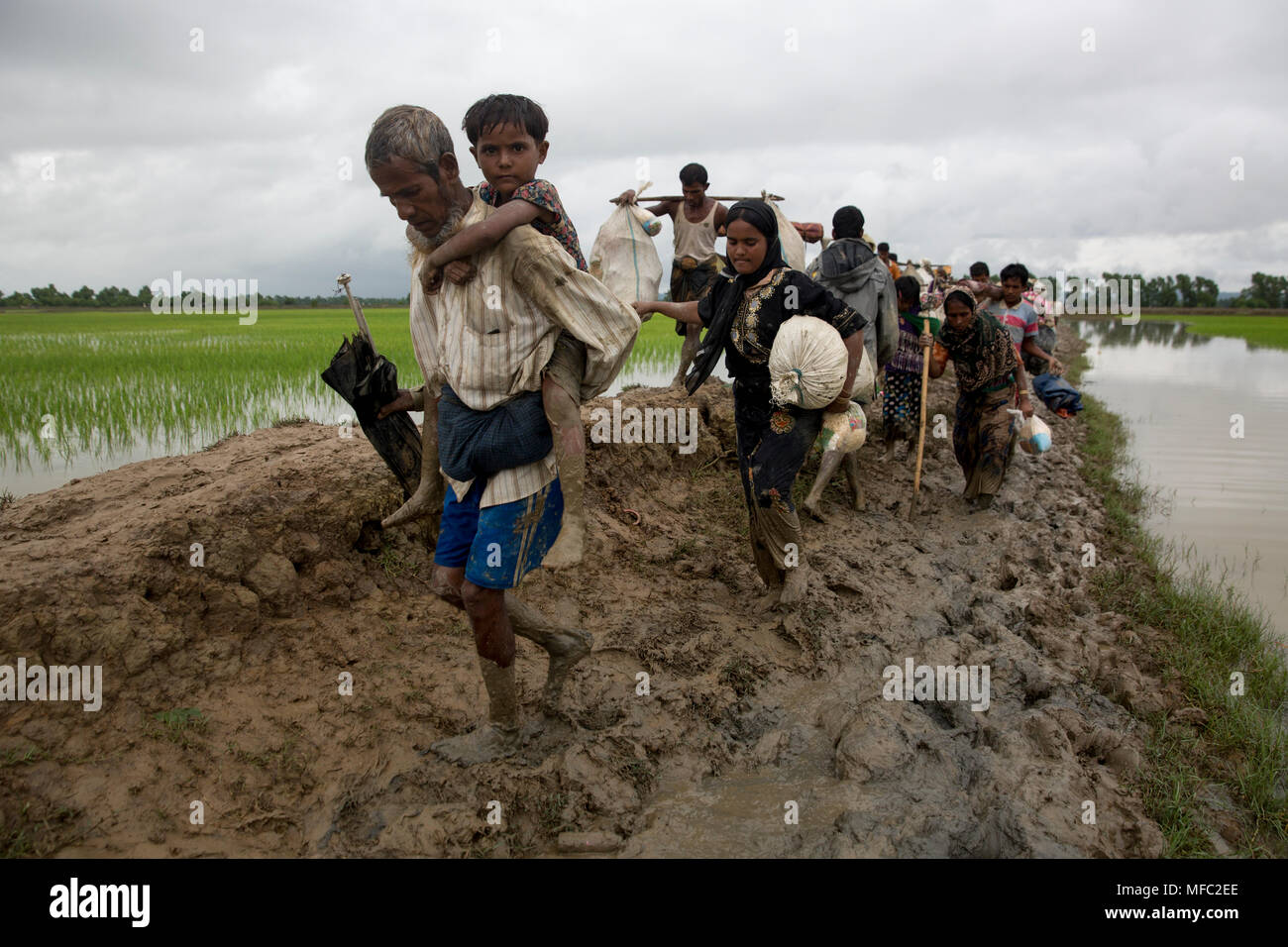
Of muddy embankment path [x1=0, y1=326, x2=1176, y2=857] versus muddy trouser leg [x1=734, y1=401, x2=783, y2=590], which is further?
muddy trouser leg [x1=734, y1=401, x2=783, y2=590]

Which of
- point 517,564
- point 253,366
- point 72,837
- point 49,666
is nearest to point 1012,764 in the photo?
point 517,564

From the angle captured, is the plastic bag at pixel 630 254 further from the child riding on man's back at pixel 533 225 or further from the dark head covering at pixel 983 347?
A: the child riding on man's back at pixel 533 225

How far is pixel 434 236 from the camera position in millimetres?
2305

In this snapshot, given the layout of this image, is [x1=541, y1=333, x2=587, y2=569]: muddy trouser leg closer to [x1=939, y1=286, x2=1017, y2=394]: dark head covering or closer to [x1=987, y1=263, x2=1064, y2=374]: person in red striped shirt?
[x1=939, y1=286, x2=1017, y2=394]: dark head covering

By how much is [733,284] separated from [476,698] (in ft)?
7.14

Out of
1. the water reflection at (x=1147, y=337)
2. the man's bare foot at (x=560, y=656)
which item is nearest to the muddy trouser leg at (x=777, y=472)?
the man's bare foot at (x=560, y=656)

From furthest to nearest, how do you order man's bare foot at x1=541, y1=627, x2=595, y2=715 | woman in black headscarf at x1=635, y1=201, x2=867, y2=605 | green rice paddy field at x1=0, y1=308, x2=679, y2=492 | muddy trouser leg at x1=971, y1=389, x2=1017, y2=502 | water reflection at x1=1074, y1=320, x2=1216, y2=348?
water reflection at x1=1074, y1=320, x2=1216, y2=348 → green rice paddy field at x1=0, y1=308, x2=679, y2=492 → muddy trouser leg at x1=971, y1=389, x2=1017, y2=502 → woman in black headscarf at x1=635, y1=201, x2=867, y2=605 → man's bare foot at x1=541, y1=627, x2=595, y2=715

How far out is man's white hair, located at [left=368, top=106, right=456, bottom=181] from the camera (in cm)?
211

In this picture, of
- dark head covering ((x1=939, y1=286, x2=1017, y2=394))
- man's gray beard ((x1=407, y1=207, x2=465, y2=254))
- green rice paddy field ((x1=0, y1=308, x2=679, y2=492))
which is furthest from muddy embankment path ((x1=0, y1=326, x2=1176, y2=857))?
green rice paddy field ((x1=0, y1=308, x2=679, y2=492))

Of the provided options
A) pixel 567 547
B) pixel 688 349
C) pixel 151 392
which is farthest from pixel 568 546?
pixel 151 392

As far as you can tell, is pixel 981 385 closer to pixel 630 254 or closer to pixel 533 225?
pixel 630 254

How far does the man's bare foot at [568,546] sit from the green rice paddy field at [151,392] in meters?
4.63

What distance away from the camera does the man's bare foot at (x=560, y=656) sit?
278 cm

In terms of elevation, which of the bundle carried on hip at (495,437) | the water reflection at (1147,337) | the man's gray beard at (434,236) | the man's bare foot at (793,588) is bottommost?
the man's bare foot at (793,588)
